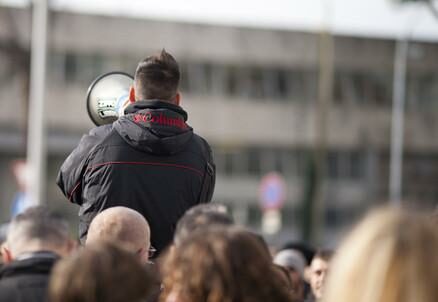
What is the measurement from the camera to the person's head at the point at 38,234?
15.8ft

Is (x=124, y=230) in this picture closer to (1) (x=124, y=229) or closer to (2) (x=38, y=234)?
(1) (x=124, y=229)

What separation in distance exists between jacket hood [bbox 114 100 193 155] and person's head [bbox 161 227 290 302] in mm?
1772

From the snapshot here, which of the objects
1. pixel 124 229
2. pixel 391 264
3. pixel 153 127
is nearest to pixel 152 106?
pixel 153 127

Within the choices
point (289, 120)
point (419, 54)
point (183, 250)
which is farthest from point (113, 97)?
point (419, 54)

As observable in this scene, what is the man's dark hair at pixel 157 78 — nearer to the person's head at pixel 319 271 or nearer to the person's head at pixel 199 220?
the person's head at pixel 199 220

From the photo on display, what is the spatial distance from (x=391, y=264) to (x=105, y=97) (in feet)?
10.7

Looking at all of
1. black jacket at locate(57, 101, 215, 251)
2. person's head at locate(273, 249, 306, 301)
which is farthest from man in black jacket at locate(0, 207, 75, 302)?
person's head at locate(273, 249, 306, 301)

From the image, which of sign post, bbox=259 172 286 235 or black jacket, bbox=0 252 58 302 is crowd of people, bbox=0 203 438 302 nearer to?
black jacket, bbox=0 252 58 302

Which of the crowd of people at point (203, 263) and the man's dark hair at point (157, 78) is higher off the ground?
the man's dark hair at point (157, 78)

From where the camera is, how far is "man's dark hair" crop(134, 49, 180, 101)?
5637mm

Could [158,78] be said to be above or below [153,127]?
above

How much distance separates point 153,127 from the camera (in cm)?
561

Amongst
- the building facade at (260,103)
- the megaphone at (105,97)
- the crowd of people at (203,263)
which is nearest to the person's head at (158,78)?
the megaphone at (105,97)

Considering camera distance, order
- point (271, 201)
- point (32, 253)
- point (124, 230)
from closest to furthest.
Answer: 1. point (32, 253)
2. point (124, 230)
3. point (271, 201)
